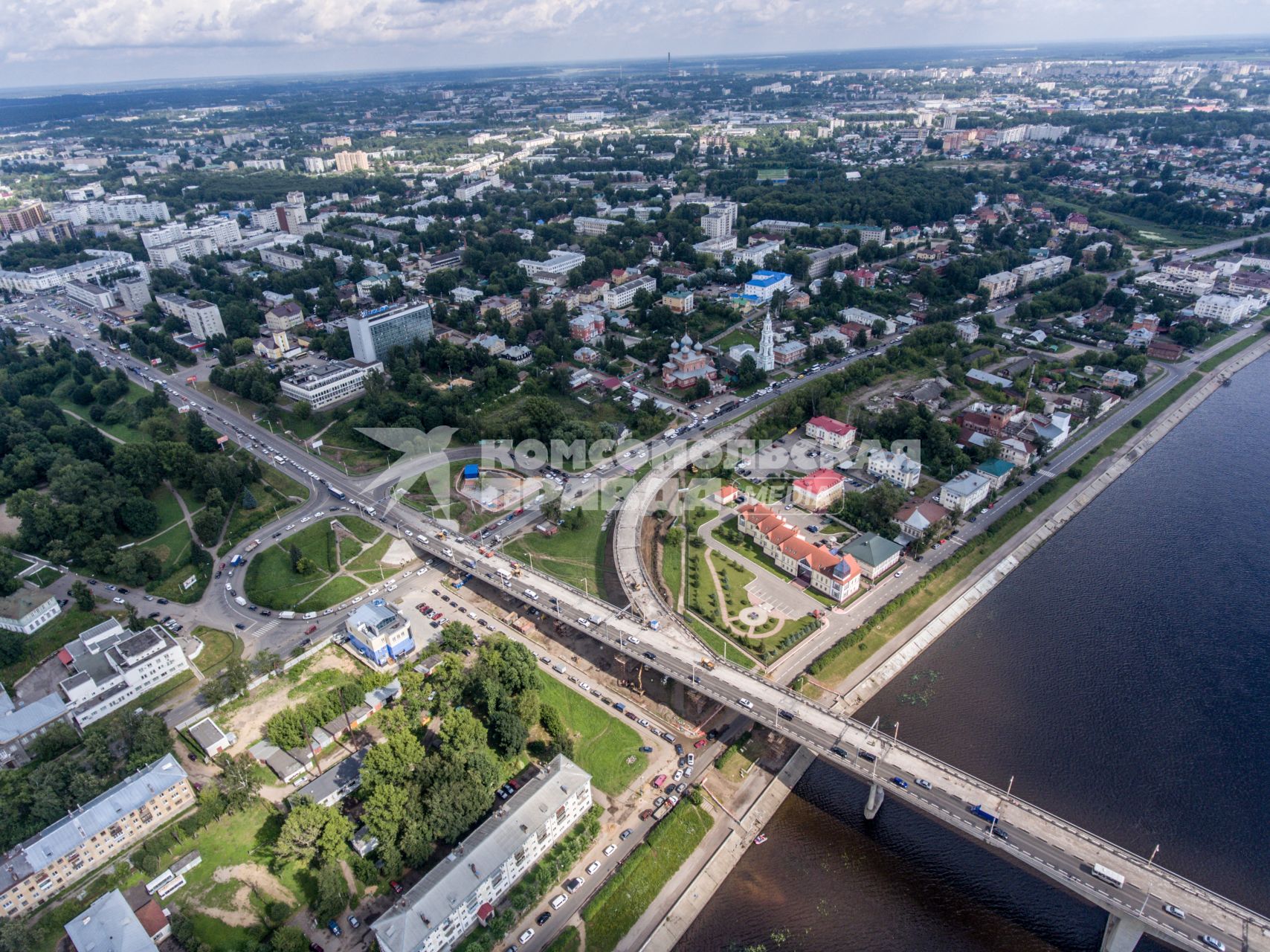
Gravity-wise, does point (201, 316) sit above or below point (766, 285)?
above

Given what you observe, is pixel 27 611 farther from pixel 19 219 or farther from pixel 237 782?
pixel 19 219

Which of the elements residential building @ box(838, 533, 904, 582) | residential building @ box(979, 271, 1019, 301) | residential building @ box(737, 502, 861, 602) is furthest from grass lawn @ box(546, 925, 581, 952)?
residential building @ box(979, 271, 1019, 301)

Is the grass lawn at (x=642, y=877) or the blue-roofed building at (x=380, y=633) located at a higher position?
the blue-roofed building at (x=380, y=633)

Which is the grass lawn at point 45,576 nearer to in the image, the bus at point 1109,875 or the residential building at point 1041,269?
the bus at point 1109,875

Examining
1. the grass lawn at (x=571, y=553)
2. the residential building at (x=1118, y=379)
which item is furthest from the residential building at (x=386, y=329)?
the residential building at (x=1118, y=379)

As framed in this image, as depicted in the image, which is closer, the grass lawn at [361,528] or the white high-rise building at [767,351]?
the grass lawn at [361,528]

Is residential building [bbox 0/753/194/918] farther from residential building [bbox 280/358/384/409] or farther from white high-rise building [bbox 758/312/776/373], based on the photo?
white high-rise building [bbox 758/312/776/373]

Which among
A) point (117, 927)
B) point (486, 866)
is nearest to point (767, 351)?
point (486, 866)
